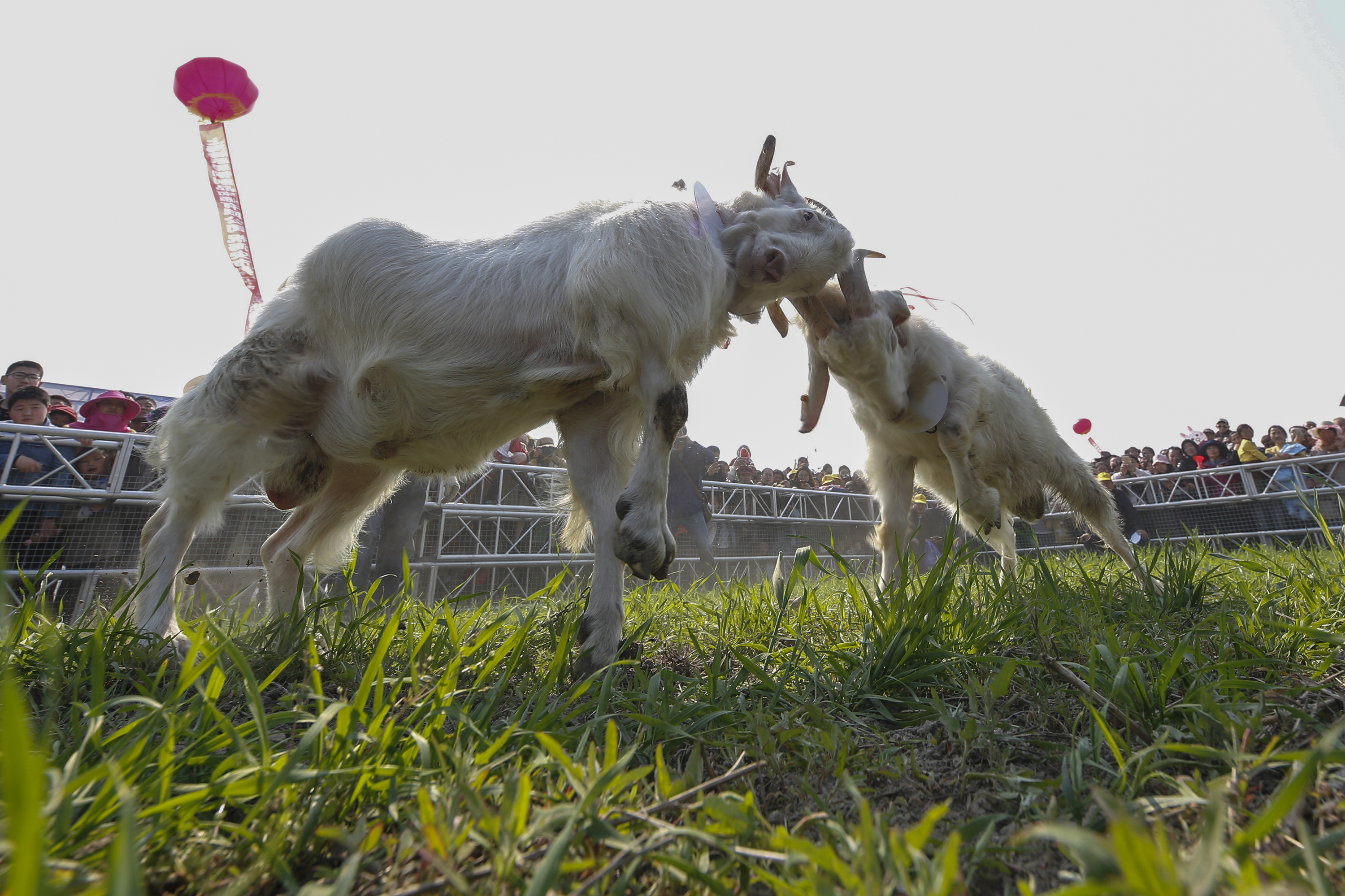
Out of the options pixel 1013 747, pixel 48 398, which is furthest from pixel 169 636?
pixel 48 398

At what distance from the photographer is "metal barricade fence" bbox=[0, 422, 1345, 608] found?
5480mm

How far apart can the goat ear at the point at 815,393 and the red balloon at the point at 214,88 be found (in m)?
7.06

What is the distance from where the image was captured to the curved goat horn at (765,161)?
3061 millimetres

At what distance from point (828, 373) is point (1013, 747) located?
330cm

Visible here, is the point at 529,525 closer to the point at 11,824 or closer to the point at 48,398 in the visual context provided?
the point at 48,398

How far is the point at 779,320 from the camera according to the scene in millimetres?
3805

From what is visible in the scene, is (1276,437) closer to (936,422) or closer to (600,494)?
(936,422)

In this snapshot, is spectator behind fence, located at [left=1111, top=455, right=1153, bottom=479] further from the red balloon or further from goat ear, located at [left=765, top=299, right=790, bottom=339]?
the red balloon

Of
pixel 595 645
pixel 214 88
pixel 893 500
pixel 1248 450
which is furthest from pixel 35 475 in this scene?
pixel 1248 450

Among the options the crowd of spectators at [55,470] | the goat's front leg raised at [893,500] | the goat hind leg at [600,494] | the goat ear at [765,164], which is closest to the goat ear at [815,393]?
the goat's front leg raised at [893,500]

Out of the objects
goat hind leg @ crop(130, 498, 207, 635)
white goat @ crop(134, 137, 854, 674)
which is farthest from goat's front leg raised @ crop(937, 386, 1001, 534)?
goat hind leg @ crop(130, 498, 207, 635)

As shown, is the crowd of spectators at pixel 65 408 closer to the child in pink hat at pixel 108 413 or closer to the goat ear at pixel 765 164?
the child in pink hat at pixel 108 413

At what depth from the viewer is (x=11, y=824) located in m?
0.57

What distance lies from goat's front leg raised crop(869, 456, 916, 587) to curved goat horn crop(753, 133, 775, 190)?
2674 mm
